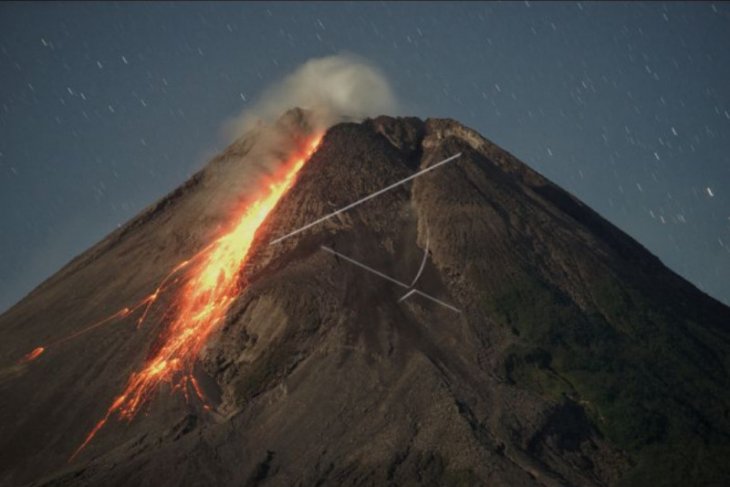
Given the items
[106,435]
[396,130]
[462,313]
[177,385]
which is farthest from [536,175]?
[106,435]

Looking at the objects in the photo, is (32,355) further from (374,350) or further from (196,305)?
(374,350)

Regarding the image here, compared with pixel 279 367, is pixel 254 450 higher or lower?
lower

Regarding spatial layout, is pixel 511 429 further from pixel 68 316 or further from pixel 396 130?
pixel 396 130

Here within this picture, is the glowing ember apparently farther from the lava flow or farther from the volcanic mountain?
the lava flow

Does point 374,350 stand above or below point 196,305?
below

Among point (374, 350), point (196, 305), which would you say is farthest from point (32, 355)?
point (374, 350)

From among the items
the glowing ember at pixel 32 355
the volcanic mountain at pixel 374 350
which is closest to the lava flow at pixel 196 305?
the volcanic mountain at pixel 374 350
